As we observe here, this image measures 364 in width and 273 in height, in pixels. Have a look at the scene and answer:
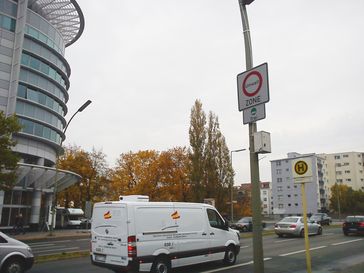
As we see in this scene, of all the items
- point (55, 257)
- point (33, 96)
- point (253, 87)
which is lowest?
point (55, 257)

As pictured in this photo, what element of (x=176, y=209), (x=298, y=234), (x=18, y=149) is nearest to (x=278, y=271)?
Answer: (x=176, y=209)

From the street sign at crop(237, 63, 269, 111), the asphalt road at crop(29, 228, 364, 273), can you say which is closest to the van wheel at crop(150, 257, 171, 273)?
the asphalt road at crop(29, 228, 364, 273)

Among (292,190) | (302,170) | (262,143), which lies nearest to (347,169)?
(292,190)

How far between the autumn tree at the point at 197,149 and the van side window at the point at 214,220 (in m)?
28.0

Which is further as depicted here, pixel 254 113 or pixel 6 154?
pixel 6 154

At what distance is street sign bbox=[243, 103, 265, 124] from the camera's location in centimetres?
582

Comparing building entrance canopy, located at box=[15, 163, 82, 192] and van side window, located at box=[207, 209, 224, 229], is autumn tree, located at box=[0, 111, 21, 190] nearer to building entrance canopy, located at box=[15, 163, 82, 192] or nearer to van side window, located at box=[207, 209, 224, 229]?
building entrance canopy, located at box=[15, 163, 82, 192]

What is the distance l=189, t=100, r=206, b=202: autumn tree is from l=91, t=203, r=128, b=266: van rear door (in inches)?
1191

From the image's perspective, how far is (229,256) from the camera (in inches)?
497

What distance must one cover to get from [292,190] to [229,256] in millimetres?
93912

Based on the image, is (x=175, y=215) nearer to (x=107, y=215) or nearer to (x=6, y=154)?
(x=107, y=215)

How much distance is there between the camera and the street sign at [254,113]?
19.1 feet

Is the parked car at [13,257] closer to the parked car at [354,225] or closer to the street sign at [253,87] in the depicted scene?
the street sign at [253,87]

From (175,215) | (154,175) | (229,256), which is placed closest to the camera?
(175,215)
